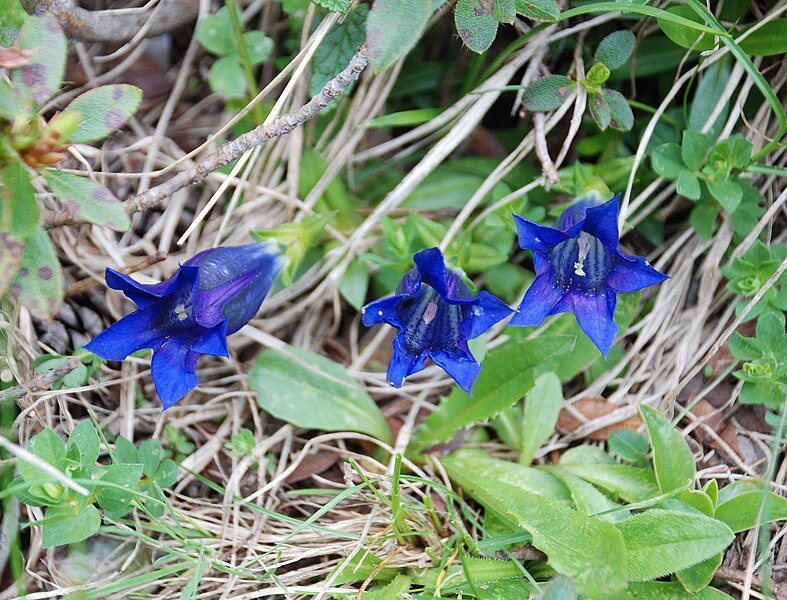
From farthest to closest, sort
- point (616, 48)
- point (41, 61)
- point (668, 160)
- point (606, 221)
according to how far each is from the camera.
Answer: point (668, 160)
point (616, 48)
point (606, 221)
point (41, 61)

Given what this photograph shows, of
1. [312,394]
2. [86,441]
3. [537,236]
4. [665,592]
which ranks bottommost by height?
[665,592]

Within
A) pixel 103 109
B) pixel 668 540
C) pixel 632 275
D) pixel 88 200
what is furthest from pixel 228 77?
pixel 668 540

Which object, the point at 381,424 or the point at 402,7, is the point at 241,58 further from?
the point at 381,424

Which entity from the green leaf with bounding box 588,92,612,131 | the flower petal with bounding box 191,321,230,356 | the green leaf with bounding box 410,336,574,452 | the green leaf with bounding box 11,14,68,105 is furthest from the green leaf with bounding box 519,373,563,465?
the green leaf with bounding box 11,14,68,105

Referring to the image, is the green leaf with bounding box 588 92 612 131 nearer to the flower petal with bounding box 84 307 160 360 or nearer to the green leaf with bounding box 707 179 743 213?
the green leaf with bounding box 707 179 743 213

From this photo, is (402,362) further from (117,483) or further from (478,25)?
(478,25)

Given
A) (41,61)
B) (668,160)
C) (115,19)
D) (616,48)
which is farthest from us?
(115,19)

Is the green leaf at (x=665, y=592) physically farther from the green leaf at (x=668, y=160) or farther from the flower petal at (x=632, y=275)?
the green leaf at (x=668, y=160)
